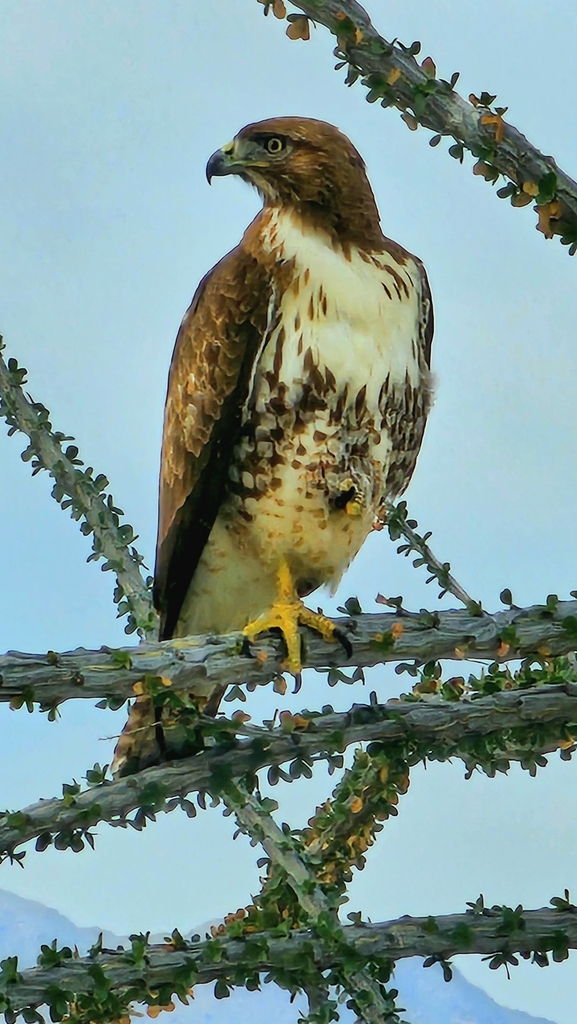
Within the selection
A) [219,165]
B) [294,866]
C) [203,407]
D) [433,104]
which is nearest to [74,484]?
[203,407]

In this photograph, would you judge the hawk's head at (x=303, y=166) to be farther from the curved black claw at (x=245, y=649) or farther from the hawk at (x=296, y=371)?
the curved black claw at (x=245, y=649)

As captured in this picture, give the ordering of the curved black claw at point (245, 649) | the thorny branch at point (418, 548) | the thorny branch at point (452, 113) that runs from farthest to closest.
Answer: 1. the thorny branch at point (418, 548)
2. the curved black claw at point (245, 649)
3. the thorny branch at point (452, 113)

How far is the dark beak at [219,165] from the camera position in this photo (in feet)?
4.61

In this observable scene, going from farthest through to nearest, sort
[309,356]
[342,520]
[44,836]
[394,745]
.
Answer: [342,520], [309,356], [394,745], [44,836]

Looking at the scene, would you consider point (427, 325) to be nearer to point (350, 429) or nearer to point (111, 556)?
point (350, 429)

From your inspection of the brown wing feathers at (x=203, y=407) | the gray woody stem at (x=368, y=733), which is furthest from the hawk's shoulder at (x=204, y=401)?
the gray woody stem at (x=368, y=733)

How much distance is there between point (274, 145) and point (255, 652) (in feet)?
2.10

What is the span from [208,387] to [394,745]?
58cm

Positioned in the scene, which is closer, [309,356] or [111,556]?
[309,356]

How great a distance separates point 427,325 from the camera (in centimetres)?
156

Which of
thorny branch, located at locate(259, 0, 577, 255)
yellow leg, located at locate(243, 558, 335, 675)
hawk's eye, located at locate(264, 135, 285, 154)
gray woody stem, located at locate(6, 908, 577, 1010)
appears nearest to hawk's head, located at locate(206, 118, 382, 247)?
hawk's eye, located at locate(264, 135, 285, 154)

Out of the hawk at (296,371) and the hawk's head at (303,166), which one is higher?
the hawk's head at (303,166)

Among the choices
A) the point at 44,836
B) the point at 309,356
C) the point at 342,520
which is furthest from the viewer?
the point at 342,520

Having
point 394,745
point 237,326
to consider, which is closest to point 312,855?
Answer: point 394,745
